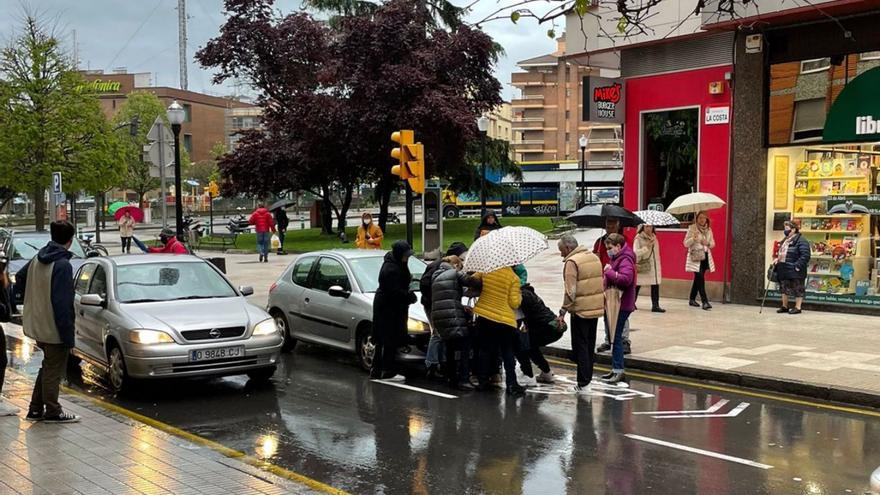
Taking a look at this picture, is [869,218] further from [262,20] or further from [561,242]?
[262,20]

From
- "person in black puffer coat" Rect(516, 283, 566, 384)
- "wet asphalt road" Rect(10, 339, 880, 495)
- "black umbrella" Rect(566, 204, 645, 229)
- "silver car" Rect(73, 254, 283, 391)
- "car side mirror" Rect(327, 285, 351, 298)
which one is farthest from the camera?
"black umbrella" Rect(566, 204, 645, 229)

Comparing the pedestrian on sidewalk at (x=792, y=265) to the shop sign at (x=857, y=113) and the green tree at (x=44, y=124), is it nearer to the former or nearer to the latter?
the shop sign at (x=857, y=113)

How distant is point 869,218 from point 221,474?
1283 cm

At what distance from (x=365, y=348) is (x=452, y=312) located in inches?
71.8

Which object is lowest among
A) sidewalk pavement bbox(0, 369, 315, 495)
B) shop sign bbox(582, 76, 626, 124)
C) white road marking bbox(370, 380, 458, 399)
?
white road marking bbox(370, 380, 458, 399)

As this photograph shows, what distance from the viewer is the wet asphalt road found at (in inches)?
250

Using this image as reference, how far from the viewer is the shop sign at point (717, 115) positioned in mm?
16375

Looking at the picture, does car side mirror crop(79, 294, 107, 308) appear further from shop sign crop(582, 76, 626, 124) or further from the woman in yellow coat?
shop sign crop(582, 76, 626, 124)

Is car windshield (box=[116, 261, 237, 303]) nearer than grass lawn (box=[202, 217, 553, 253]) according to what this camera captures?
Yes

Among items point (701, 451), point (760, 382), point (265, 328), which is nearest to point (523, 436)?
point (701, 451)

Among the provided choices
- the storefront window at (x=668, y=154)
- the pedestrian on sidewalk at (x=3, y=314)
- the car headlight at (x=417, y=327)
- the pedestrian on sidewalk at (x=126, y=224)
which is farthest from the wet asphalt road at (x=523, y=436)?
the pedestrian on sidewalk at (x=126, y=224)

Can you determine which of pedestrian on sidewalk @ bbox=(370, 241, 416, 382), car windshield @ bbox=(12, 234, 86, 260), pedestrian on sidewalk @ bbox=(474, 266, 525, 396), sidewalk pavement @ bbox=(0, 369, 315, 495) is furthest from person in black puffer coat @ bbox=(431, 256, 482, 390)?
Result: car windshield @ bbox=(12, 234, 86, 260)

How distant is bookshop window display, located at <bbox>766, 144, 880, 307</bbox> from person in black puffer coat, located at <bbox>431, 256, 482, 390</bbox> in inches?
328

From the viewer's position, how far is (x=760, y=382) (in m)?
9.83
